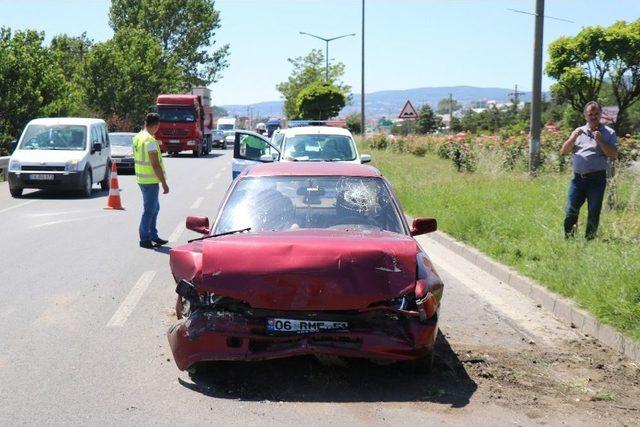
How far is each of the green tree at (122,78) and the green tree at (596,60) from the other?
27271mm

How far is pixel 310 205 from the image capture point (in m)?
6.32

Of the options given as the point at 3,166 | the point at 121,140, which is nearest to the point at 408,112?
the point at 121,140

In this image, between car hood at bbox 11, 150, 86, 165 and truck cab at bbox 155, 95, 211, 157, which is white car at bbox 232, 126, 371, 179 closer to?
car hood at bbox 11, 150, 86, 165

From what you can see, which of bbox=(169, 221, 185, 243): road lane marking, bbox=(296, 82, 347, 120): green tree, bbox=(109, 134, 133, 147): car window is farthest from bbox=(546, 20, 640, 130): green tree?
bbox=(169, 221, 185, 243): road lane marking

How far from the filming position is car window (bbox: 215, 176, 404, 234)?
20.0 feet

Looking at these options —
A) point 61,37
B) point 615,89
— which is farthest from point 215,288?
point 61,37

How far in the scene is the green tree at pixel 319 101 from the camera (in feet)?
190

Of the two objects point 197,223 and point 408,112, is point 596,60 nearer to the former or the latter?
point 408,112

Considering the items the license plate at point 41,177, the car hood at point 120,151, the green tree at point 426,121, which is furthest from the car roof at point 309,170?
the green tree at point 426,121

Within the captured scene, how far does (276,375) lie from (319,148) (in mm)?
10265

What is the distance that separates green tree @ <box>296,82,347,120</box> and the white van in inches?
1479

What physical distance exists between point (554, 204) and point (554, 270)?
4.96 metres

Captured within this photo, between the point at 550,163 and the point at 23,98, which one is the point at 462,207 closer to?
the point at 550,163

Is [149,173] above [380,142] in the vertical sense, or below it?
above
